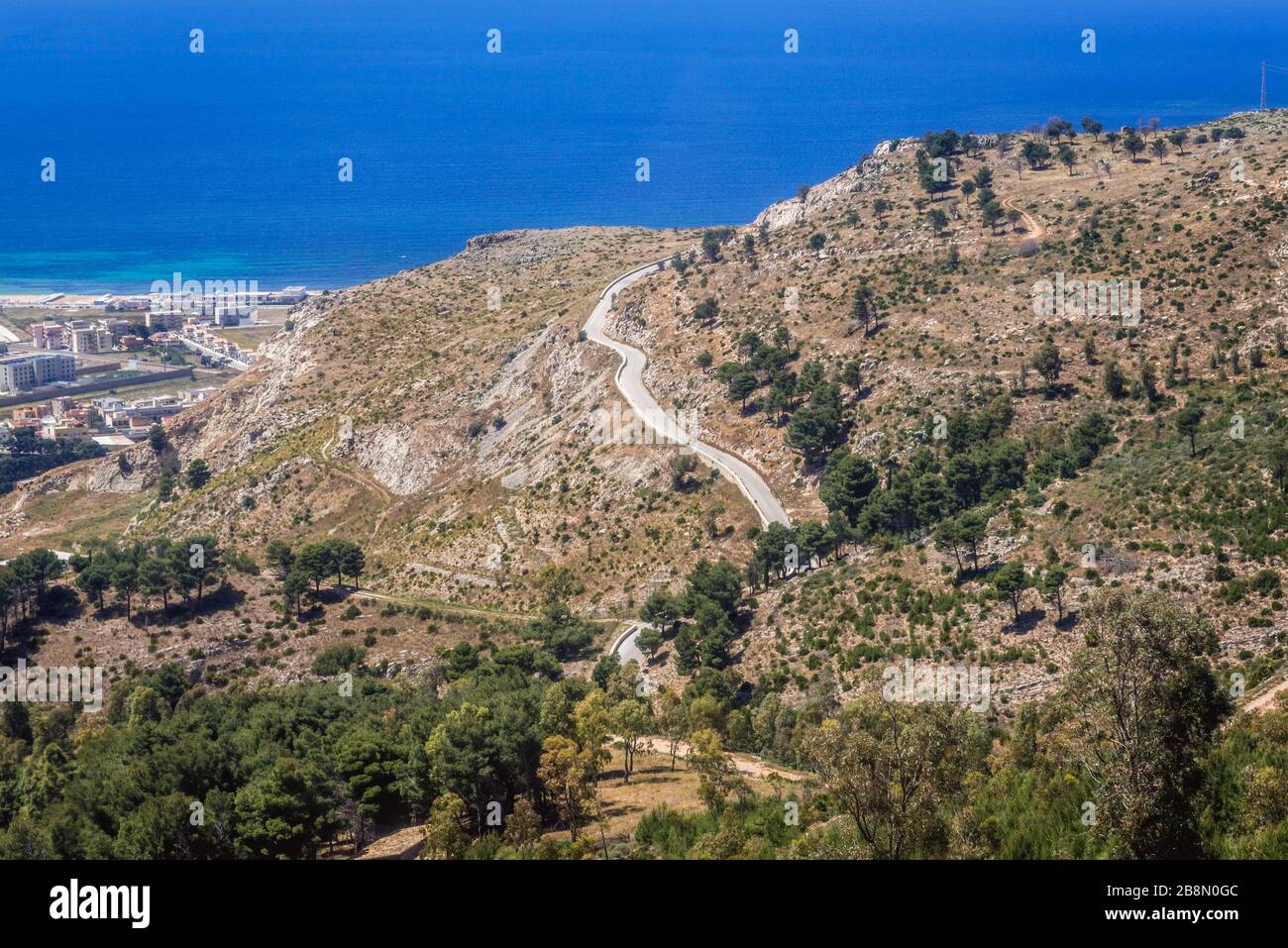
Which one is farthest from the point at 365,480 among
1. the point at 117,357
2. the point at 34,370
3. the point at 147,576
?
the point at 117,357

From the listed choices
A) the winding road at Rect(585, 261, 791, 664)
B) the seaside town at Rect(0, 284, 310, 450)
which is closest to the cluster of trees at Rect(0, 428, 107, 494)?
the seaside town at Rect(0, 284, 310, 450)

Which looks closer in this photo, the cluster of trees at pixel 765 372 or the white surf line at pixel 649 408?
the white surf line at pixel 649 408

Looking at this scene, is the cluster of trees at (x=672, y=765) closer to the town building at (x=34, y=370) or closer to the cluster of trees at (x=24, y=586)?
the cluster of trees at (x=24, y=586)

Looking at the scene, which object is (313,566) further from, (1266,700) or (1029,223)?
(1029,223)

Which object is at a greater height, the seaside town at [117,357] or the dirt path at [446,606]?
the seaside town at [117,357]

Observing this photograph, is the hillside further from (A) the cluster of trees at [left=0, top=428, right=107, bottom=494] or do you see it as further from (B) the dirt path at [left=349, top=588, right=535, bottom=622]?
(A) the cluster of trees at [left=0, top=428, right=107, bottom=494]

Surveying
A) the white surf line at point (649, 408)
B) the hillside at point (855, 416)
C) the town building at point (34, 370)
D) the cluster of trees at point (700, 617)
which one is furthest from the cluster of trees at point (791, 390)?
the town building at point (34, 370)

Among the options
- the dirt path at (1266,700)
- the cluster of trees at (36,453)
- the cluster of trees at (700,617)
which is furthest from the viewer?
the cluster of trees at (36,453)
